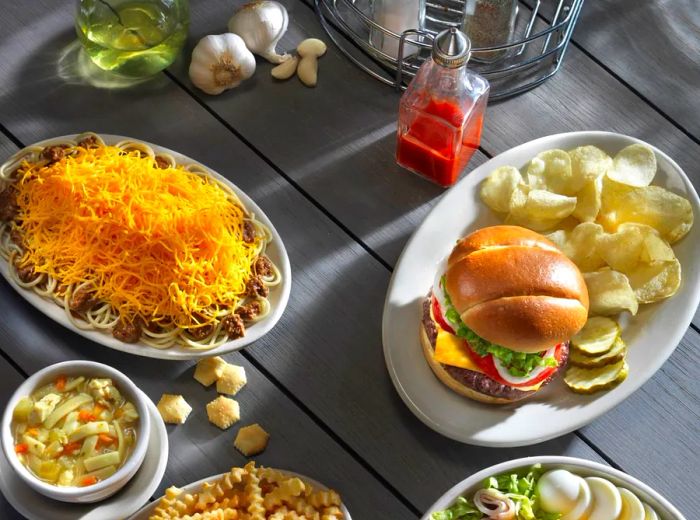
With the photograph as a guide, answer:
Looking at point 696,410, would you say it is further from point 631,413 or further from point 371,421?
point 371,421

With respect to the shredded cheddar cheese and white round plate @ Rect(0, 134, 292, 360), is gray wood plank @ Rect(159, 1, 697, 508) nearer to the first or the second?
white round plate @ Rect(0, 134, 292, 360)

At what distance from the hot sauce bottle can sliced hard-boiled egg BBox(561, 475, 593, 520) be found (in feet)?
2.21

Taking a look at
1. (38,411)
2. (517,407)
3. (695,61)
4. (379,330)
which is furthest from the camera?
(695,61)

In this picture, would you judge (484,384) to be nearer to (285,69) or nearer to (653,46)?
(285,69)

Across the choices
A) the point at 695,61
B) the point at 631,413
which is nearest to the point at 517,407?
the point at 631,413

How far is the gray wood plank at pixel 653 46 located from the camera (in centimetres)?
218

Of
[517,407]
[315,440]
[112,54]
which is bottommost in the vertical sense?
[315,440]

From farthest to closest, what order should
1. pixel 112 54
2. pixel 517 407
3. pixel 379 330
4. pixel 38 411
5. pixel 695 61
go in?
1. pixel 695 61
2. pixel 112 54
3. pixel 379 330
4. pixel 517 407
5. pixel 38 411

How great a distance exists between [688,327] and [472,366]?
49cm

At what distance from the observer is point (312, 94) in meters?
2.14

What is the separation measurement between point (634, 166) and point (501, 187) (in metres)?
0.25

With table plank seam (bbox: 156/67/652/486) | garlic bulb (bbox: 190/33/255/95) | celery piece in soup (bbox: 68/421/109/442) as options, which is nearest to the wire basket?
table plank seam (bbox: 156/67/652/486)

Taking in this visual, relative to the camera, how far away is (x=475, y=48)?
2.09m

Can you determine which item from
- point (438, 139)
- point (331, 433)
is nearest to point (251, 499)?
point (331, 433)
